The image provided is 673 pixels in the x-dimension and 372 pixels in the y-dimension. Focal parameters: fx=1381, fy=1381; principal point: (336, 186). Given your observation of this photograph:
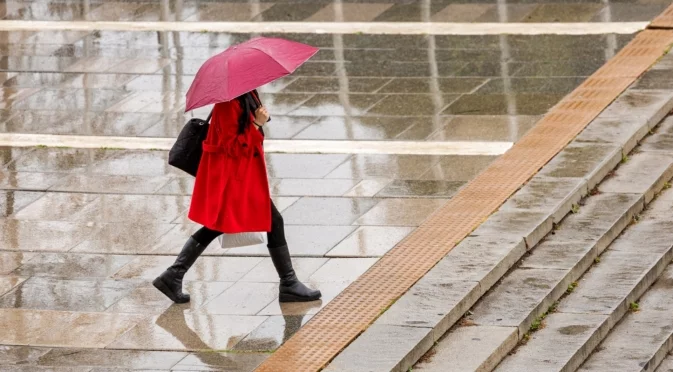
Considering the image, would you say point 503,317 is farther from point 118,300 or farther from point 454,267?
point 118,300

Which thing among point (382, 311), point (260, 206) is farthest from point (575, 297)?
point (260, 206)

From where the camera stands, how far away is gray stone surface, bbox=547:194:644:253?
32.1 feet

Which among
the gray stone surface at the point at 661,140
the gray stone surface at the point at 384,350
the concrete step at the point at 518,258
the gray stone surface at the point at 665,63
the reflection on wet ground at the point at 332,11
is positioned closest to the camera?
the gray stone surface at the point at 384,350

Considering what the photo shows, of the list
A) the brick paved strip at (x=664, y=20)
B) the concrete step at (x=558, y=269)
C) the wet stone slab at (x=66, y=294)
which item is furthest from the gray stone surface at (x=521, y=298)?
the brick paved strip at (x=664, y=20)

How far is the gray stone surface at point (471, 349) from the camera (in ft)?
26.3

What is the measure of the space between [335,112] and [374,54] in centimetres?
197

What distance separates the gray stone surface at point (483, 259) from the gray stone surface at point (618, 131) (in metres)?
2.15

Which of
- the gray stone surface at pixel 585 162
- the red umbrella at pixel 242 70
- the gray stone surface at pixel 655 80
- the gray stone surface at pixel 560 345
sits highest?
the red umbrella at pixel 242 70

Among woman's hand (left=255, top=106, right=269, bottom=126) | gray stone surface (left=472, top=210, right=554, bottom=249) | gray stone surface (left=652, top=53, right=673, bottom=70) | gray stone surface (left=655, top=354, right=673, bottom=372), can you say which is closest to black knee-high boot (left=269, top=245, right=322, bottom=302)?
woman's hand (left=255, top=106, right=269, bottom=126)

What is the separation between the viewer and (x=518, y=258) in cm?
948

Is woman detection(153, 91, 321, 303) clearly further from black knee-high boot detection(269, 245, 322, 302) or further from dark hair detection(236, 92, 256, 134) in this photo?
black knee-high boot detection(269, 245, 322, 302)

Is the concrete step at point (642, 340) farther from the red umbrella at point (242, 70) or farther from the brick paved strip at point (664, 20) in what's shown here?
the brick paved strip at point (664, 20)

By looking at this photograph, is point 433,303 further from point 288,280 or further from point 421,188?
point 421,188

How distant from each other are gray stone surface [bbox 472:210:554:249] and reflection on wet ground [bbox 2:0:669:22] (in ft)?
19.6
